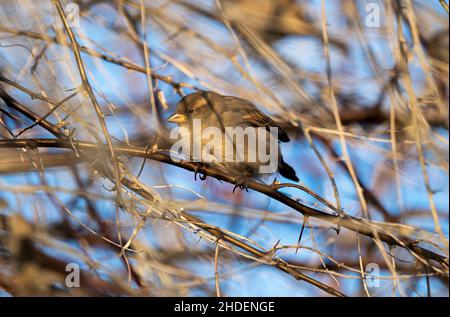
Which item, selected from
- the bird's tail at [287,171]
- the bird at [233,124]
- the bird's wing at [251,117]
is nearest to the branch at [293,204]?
the bird at [233,124]

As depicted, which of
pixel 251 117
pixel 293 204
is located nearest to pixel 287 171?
pixel 251 117

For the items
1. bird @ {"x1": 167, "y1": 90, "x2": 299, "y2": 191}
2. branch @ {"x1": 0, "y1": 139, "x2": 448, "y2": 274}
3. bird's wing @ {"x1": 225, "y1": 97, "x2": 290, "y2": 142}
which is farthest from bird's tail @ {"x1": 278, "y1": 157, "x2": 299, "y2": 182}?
branch @ {"x1": 0, "y1": 139, "x2": 448, "y2": 274}

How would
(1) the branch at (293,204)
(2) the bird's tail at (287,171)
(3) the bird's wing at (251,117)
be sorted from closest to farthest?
(1) the branch at (293,204), (2) the bird's tail at (287,171), (3) the bird's wing at (251,117)

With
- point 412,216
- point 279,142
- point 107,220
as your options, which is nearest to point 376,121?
point 412,216

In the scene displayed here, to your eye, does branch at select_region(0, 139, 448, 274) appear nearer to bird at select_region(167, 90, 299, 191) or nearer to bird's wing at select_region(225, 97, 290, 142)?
bird at select_region(167, 90, 299, 191)

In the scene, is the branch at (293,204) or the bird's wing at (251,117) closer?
the branch at (293,204)

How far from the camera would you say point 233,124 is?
4.00m

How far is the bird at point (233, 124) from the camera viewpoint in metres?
3.69

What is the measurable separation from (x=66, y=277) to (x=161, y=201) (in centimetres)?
118

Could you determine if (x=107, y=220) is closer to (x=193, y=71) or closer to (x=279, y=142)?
(x=193, y=71)

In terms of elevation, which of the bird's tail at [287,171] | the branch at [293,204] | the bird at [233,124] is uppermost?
the bird at [233,124]

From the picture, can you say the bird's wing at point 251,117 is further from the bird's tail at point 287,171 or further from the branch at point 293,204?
the branch at point 293,204

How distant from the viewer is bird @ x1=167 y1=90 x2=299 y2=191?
12.1 ft

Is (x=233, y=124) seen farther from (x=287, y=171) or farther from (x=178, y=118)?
(x=287, y=171)
